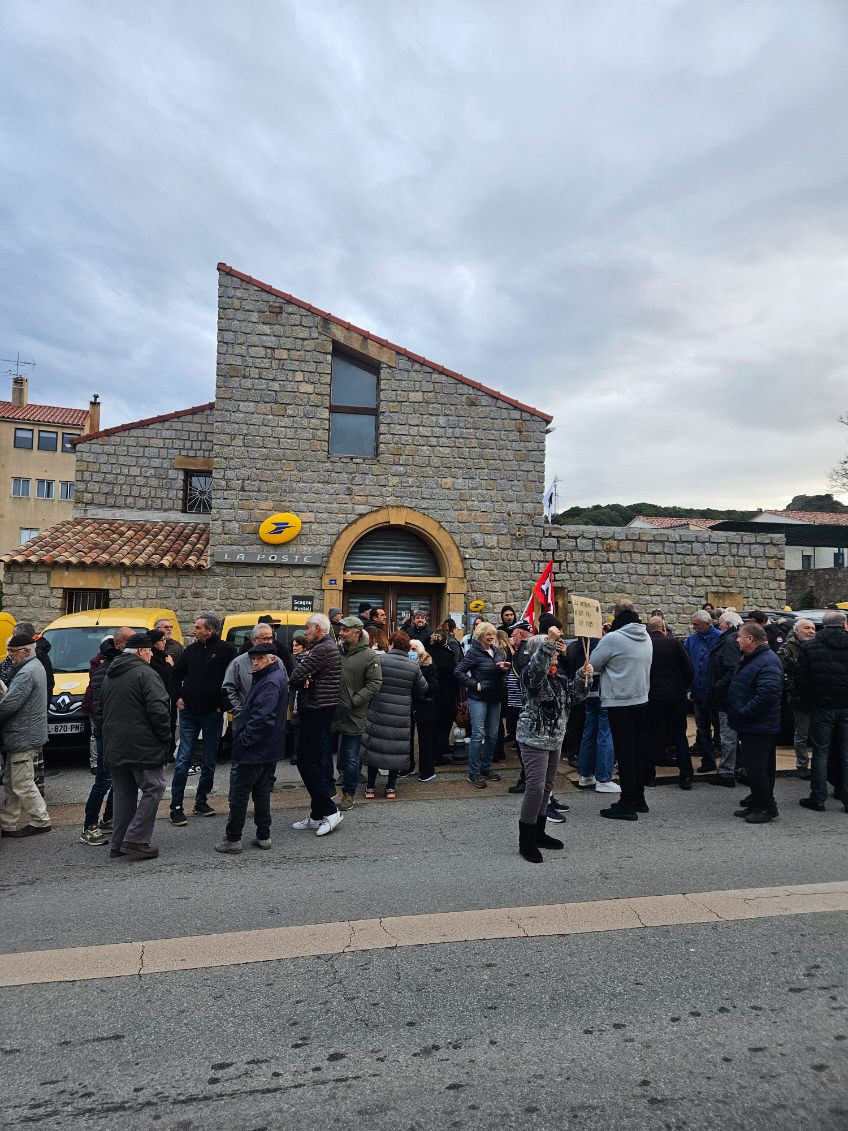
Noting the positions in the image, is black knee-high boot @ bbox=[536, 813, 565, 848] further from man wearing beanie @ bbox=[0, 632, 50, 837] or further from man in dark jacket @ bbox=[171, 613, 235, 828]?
man wearing beanie @ bbox=[0, 632, 50, 837]

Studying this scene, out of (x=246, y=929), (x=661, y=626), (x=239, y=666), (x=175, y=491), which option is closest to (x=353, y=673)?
(x=239, y=666)

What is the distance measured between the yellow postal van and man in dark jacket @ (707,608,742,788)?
721cm

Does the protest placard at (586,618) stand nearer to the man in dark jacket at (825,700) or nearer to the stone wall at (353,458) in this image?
the man in dark jacket at (825,700)

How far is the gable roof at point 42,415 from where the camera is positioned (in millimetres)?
51050

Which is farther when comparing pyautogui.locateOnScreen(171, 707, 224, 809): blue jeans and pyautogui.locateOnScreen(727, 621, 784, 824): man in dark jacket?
pyautogui.locateOnScreen(171, 707, 224, 809): blue jeans

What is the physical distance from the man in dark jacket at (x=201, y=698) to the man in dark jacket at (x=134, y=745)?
3.64 ft

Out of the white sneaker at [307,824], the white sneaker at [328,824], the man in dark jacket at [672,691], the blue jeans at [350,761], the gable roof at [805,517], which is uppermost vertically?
the gable roof at [805,517]

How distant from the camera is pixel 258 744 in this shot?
19.4ft

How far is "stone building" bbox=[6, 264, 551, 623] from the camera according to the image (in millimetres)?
14547

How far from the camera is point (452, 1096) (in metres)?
2.90

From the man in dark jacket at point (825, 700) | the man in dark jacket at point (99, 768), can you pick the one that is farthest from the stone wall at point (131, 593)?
the man in dark jacket at point (825, 700)

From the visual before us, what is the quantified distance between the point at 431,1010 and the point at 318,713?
10.7ft

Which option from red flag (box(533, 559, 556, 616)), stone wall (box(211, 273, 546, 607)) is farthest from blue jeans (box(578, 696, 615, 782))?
stone wall (box(211, 273, 546, 607))

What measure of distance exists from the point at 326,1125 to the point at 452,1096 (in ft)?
1.62
